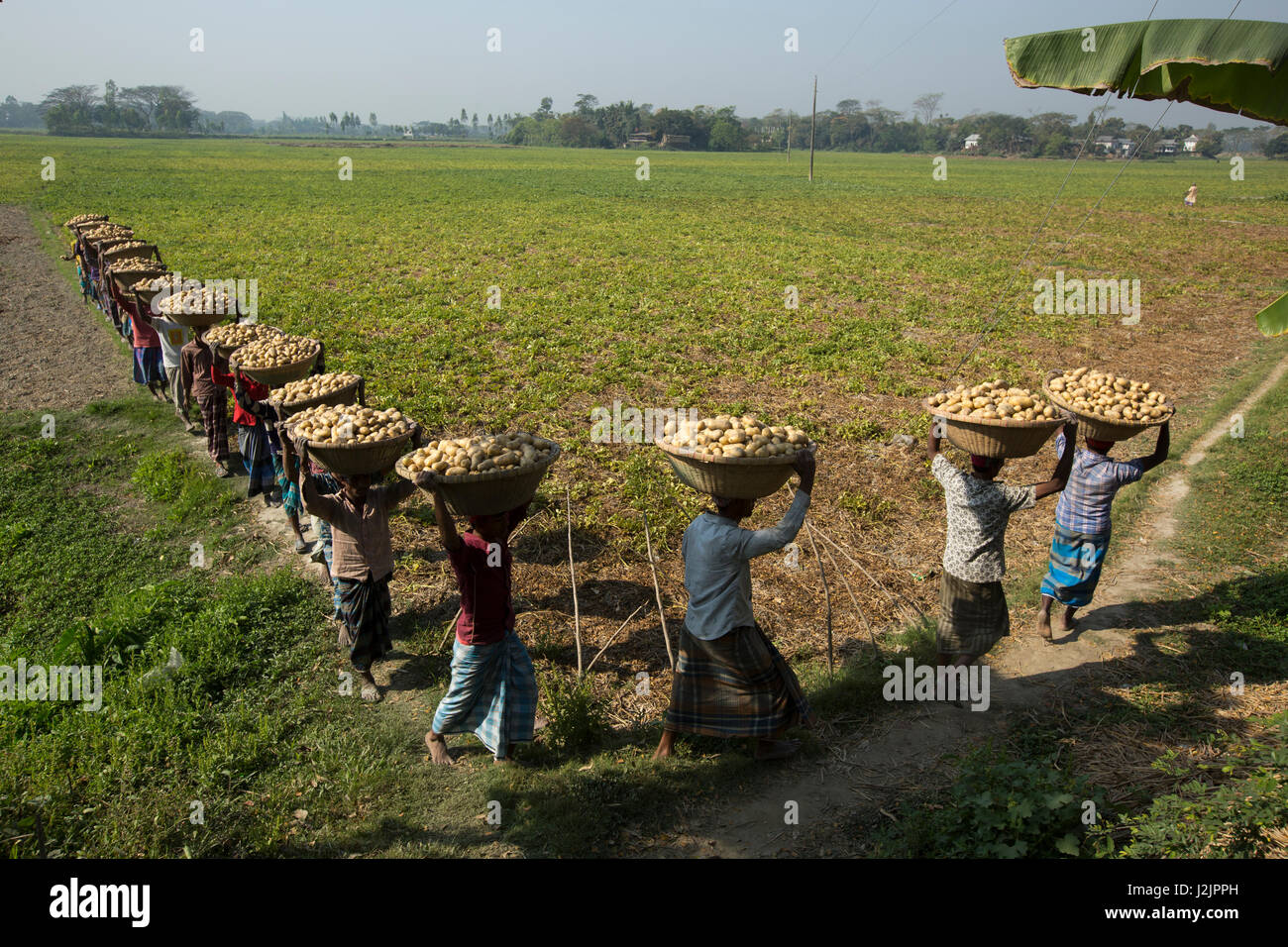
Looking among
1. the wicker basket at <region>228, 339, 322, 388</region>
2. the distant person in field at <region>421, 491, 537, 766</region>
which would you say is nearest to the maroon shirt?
the distant person in field at <region>421, 491, 537, 766</region>

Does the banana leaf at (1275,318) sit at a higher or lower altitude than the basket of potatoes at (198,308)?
lower

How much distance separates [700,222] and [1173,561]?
78.5ft

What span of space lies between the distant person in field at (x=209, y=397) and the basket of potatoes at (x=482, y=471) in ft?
15.6

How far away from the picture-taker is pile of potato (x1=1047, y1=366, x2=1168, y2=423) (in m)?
4.98

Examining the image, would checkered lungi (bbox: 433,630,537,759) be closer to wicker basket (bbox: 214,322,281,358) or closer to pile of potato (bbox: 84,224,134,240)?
wicker basket (bbox: 214,322,281,358)

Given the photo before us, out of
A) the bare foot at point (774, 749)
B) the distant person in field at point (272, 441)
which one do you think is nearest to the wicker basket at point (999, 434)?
the bare foot at point (774, 749)

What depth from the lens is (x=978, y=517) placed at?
473 centimetres

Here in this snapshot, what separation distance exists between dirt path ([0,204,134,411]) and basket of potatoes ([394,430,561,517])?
863cm

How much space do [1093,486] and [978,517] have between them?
1.14m

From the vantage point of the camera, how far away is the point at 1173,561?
660 cm

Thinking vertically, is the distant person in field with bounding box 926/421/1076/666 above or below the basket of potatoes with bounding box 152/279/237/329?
below

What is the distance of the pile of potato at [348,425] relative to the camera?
4734mm

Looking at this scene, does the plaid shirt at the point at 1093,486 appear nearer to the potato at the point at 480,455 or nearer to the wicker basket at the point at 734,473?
the wicker basket at the point at 734,473

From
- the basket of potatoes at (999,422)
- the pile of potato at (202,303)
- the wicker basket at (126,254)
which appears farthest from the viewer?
the wicker basket at (126,254)
